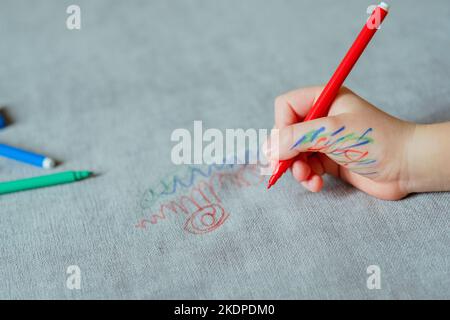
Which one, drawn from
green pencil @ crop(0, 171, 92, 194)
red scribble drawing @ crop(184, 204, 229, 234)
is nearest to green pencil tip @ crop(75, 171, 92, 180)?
green pencil @ crop(0, 171, 92, 194)

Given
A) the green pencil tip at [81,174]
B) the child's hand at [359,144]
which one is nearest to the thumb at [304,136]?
the child's hand at [359,144]

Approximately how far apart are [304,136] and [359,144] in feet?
0.17

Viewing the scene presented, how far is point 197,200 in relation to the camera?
48cm

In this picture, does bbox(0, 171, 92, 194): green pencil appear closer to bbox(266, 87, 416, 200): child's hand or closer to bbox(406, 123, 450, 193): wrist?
bbox(266, 87, 416, 200): child's hand

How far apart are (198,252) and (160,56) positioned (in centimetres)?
35

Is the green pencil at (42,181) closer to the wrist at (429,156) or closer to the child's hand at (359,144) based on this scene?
the child's hand at (359,144)

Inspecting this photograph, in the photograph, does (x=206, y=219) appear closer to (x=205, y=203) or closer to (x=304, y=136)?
(x=205, y=203)

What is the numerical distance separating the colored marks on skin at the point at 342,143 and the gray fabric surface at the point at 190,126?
1.7 inches

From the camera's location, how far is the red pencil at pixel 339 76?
417 millimetres

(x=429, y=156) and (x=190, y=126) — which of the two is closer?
(x=429, y=156)

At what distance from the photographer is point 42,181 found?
507 mm

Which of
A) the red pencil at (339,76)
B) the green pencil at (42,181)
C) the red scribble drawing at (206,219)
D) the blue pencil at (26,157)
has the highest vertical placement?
the red pencil at (339,76)

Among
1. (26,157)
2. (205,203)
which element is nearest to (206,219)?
(205,203)

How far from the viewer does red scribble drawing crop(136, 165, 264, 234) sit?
458 millimetres
